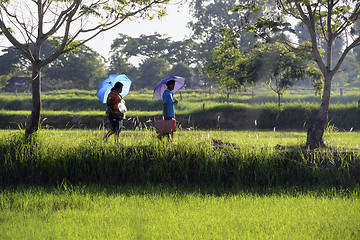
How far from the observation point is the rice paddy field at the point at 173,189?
4824mm

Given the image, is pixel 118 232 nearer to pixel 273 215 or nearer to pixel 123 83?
pixel 273 215

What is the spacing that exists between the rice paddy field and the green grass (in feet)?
0.06

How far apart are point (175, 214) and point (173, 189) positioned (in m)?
1.83

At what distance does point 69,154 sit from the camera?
8195 mm

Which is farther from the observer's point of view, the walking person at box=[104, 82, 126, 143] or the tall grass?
the walking person at box=[104, 82, 126, 143]

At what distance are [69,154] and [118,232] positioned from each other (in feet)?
13.4

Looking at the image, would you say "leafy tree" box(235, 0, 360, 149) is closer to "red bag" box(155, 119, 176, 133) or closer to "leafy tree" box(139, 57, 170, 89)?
"red bag" box(155, 119, 176, 133)

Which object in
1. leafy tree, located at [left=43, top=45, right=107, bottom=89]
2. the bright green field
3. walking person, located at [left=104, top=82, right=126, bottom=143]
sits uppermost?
leafy tree, located at [left=43, top=45, right=107, bottom=89]

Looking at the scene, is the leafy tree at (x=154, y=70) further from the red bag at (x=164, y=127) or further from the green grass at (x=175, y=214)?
the green grass at (x=175, y=214)

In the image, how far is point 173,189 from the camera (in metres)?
7.26

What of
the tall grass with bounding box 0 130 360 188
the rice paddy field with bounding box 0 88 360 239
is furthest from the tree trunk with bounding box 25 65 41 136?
the tall grass with bounding box 0 130 360 188

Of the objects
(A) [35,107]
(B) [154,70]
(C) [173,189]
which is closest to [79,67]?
(B) [154,70]

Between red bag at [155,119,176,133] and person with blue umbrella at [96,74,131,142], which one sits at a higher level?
person with blue umbrella at [96,74,131,142]

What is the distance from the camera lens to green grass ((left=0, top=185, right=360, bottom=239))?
15.2 ft
